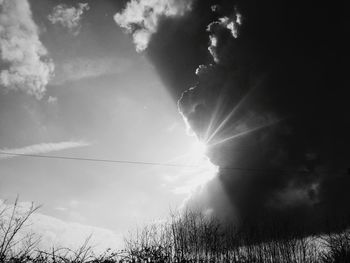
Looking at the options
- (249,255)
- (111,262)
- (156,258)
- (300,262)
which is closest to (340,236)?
(300,262)

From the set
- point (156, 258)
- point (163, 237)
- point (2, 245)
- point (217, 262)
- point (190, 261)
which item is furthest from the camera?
point (217, 262)

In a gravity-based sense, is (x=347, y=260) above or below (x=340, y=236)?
below

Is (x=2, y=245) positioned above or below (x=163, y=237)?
below

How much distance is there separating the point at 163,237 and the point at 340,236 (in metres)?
25.9

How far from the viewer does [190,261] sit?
24.6 meters

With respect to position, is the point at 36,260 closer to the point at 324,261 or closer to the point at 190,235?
the point at 190,235

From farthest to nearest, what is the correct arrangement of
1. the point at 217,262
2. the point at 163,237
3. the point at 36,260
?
the point at 217,262
the point at 163,237
the point at 36,260

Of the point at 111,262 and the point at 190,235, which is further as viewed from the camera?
the point at 190,235

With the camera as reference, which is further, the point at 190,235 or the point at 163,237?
the point at 190,235

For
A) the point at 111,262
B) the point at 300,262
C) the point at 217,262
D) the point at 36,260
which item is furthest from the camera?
the point at 300,262

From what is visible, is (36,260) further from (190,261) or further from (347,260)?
(347,260)

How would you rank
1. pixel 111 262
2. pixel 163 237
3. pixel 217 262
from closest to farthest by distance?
pixel 111 262, pixel 163 237, pixel 217 262

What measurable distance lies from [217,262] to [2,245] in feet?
106

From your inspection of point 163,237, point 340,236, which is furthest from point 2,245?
point 340,236
